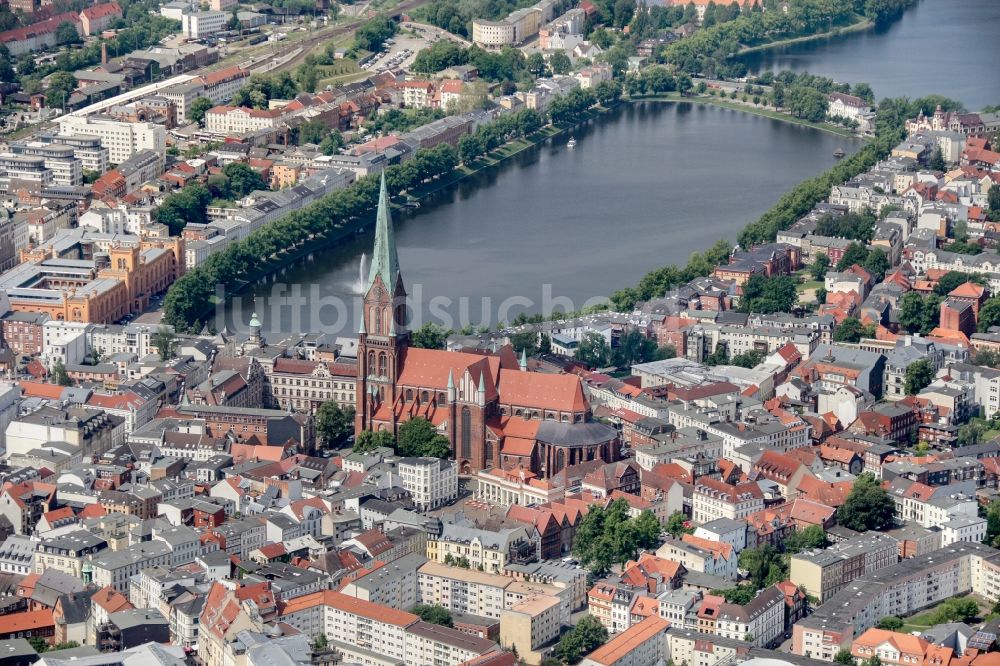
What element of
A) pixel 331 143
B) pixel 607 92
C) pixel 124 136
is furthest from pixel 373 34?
pixel 124 136

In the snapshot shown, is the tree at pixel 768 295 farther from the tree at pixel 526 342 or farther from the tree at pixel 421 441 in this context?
the tree at pixel 421 441

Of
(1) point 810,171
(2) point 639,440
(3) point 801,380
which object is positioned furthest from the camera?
(1) point 810,171

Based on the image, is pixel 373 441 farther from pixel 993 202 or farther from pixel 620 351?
pixel 993 202

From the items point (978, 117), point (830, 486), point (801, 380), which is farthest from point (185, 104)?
point (830, 486)

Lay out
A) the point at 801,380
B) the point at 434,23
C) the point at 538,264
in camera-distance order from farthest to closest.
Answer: the point at 434,23
the point at 538,264
the point at 801,380

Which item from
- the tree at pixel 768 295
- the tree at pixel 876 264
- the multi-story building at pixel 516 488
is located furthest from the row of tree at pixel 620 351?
the tree at pixel 876 264

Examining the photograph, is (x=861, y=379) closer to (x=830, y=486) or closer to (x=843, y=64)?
(x=830, y=486)

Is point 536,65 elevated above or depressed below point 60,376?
above
